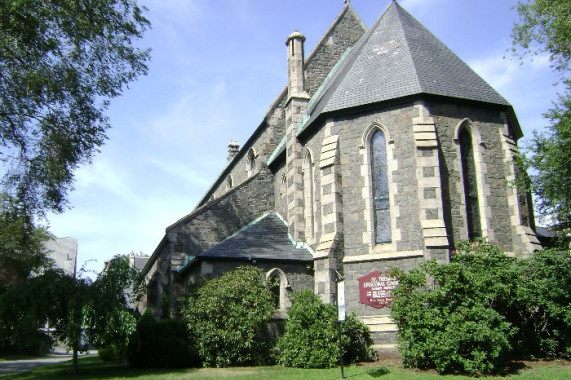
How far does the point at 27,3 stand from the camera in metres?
13.7

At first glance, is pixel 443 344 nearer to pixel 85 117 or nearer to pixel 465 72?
pixel 465 72

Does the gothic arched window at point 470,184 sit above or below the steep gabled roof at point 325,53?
below

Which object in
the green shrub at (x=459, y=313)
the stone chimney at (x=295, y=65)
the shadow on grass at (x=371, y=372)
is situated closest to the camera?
the green shrub at (x=459, y=313)

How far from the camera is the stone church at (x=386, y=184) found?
619 inches

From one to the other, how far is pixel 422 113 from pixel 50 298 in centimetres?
1227

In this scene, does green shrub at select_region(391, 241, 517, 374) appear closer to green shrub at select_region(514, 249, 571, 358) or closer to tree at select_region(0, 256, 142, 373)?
green shrub at select_region(514, 249, 571, 358)

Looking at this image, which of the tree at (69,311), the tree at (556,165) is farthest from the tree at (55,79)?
the tree at (556,165)

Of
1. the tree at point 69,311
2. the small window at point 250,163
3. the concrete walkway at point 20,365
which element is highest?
the small window at point 250,163

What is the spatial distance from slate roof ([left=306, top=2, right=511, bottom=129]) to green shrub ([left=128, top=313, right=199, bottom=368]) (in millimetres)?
8384

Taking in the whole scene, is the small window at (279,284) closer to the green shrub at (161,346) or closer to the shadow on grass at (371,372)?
the green shrub at (161,346)

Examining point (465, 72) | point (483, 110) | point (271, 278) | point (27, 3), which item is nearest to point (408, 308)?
point (271, 278)

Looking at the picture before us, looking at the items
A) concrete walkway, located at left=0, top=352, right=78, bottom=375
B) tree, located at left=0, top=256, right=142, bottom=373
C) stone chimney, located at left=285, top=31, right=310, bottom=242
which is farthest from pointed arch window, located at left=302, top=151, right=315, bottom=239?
concrete walkway, located at left=0, top=352, right=78, bottom=375

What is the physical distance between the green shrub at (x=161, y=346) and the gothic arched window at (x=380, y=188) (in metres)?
6.48

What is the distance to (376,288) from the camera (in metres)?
15.6
